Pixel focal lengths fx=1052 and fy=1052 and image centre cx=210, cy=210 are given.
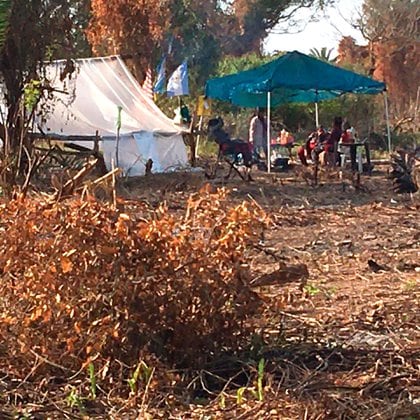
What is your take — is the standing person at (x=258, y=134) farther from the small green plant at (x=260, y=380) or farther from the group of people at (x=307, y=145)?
the small green plant at (x=260, y=380)

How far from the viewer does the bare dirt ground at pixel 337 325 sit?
433cm

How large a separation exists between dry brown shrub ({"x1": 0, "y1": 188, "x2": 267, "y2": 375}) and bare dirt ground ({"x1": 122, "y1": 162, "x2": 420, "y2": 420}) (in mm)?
228

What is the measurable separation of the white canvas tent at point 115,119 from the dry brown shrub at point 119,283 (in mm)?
12143

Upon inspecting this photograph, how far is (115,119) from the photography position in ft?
62.1

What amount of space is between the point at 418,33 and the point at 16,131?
3294cm

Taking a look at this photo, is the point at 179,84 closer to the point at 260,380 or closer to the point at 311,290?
the point at 311,290

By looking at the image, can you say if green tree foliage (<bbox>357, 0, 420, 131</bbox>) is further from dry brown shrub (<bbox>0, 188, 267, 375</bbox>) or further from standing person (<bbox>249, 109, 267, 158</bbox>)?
dry brown shrub (<bbox>0, 188, 267, 375</bbox>)

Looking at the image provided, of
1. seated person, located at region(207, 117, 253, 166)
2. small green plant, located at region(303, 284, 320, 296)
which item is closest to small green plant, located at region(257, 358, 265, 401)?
small green plant, located at region(303, 284, 320, 296)

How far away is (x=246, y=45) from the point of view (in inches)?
2010

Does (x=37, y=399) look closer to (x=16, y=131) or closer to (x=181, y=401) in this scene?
(x=181, y=401)

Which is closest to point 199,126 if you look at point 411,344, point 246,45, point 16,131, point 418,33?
point 16,131

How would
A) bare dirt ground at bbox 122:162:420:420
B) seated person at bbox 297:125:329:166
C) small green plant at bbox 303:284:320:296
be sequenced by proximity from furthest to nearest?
seated person at bbox 297:125:329:166 → small green plant at bbox 303:284:320:296 → bare dirt ground at bbox 122:162:420:420

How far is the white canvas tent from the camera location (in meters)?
18.1

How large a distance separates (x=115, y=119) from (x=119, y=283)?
47.6ft
